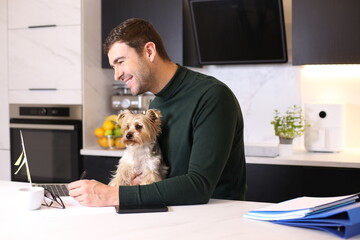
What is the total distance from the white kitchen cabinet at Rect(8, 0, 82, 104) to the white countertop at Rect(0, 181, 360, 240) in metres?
2.15

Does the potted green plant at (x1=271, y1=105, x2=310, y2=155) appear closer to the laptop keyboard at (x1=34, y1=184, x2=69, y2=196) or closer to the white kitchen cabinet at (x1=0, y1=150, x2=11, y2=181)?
the laptop keyboard at (x1=34, y1=184, x2=69, y2=196)

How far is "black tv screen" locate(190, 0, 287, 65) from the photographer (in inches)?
133

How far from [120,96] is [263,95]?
3.65 feet

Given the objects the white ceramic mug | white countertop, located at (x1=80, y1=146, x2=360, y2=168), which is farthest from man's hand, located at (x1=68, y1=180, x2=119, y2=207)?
white countertop, located at (x1=80, y1=146, x2=360, y2=168)

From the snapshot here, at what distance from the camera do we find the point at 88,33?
3.72m

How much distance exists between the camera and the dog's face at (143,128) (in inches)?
80.8

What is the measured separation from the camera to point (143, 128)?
2.06 meters

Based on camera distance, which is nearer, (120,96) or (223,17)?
(223,17)

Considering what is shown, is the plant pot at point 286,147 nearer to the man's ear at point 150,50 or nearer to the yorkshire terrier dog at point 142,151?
the yorkshire terrier dog at point 142,151

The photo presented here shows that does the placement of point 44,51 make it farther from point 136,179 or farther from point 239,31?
point 136,179

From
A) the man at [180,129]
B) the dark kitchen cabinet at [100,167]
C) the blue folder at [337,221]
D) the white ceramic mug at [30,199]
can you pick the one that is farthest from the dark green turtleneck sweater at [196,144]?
the dark kitchen cabinet at [100,167]

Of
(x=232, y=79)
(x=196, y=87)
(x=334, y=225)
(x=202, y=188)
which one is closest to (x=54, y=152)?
(x=232, y=79)

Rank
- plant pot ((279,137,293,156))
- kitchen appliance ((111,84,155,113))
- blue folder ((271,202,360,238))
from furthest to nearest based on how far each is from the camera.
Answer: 1. kitchen appliance ((111,84,155,113))
2. plant pot ((279,137,293,156))
3. blue folder ((271,202,360,238))

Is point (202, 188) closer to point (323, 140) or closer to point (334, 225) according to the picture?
point (334, 225)
